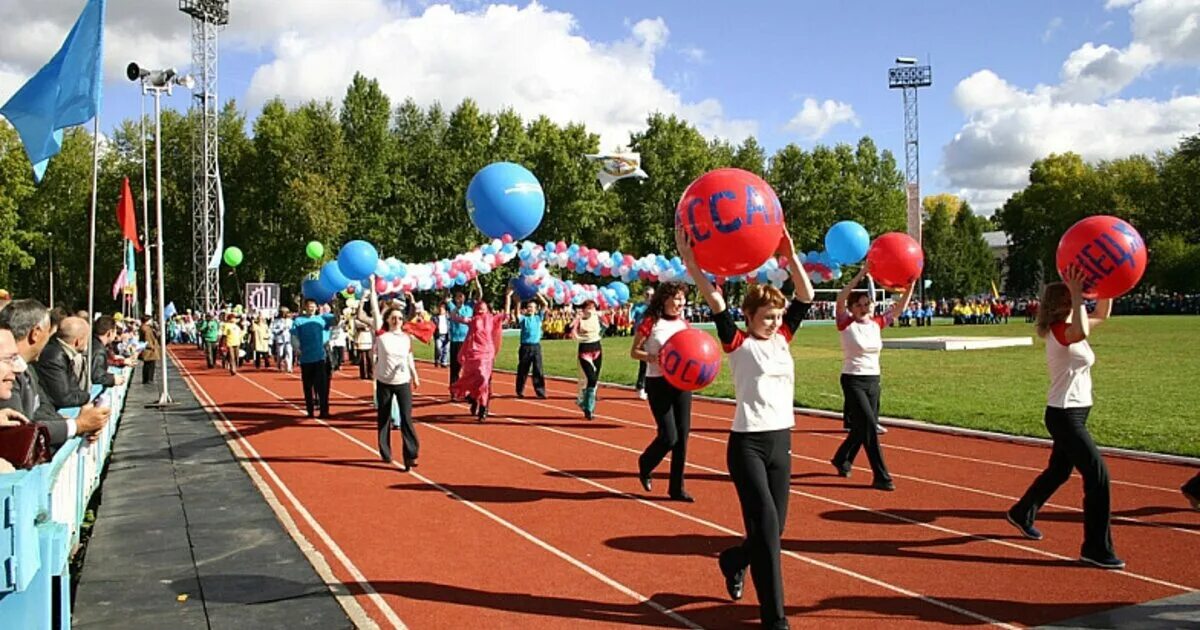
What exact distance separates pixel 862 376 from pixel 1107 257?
286 cm

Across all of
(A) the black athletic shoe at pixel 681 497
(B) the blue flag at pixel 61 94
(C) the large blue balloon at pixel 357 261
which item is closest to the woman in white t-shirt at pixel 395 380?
(A) the black athletic shoe at pixel 681 497

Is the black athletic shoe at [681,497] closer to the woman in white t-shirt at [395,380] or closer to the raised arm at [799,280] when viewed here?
the woman in white t-shirt at [395,380]

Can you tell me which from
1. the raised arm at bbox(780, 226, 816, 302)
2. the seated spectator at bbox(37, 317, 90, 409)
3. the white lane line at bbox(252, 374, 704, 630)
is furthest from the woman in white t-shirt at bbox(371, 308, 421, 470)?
the raised arm at bbox(780, 226, 816, 302)

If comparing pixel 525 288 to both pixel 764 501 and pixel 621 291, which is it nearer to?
pixel 621 291

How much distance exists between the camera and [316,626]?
5.29 meters

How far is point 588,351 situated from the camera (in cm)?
1427

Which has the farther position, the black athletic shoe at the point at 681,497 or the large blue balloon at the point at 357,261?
the large blue balloon at the point at 357,261

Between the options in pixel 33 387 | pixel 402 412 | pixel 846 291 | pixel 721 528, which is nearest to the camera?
pixel 33 387

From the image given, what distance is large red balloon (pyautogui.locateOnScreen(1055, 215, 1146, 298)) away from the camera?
6.40 m

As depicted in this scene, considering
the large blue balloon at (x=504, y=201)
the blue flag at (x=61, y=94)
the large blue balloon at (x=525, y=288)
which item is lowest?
the large blue balloon at (x=525, y=288)

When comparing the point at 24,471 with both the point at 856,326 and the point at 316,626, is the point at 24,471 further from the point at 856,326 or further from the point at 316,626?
the point at 856,326

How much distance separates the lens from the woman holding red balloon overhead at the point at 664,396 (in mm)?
8508

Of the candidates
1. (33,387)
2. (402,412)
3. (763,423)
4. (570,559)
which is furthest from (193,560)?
(763,423)

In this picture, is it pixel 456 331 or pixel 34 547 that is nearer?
pixel 34 547
